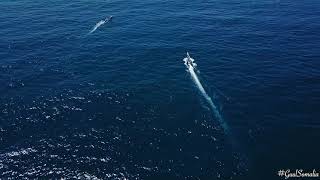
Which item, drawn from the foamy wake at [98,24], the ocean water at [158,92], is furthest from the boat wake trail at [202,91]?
the foamy wake at [98,24]

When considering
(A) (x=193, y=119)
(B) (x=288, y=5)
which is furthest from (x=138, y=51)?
(B) (x=288, y=5)

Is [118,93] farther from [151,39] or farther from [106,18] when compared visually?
[106,18]

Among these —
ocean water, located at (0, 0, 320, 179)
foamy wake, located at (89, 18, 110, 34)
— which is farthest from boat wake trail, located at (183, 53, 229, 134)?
foamy wake, located at (89, 18, 110, 34)

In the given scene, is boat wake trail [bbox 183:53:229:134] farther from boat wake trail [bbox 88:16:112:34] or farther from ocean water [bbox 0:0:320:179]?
boat wake trail [bbox 88:16:112:34]

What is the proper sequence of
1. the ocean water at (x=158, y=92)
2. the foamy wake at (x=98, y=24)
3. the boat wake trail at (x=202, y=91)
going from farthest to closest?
1. the foamy wake at (x=98, y=24)
2. the boat wake trail at (x=202, y=91)
3. the ocean water at (x=158, y=92)

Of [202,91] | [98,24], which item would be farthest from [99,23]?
[202,91]

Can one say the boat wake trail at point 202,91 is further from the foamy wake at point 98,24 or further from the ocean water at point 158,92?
the foamy wake at point 98,24

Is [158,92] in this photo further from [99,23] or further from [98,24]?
[99,23]

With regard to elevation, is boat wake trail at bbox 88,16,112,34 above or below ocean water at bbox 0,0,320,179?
above
